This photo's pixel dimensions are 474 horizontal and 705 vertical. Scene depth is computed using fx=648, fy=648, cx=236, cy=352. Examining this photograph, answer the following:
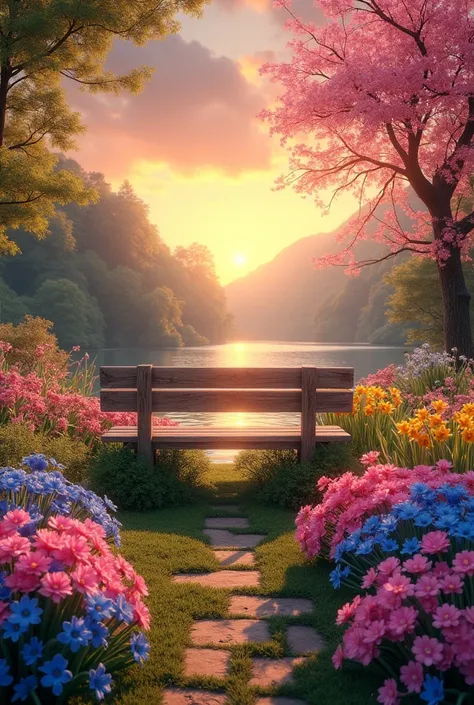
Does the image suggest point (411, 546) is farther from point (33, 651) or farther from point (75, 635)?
point (33, 651)

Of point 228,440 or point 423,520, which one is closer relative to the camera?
point 423,520

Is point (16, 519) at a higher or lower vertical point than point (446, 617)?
higher

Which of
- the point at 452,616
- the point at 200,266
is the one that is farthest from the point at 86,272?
the point at 452,616

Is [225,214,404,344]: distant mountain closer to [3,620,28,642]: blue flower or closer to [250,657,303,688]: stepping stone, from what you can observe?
[250,657,303,688]: stepping stone

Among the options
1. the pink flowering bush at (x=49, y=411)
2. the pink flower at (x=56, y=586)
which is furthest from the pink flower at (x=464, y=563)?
the pink flowering bush at (x=49, y=411)

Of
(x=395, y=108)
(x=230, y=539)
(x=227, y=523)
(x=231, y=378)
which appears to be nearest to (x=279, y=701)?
(x=230, y=539)

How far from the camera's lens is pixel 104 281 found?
6800cm

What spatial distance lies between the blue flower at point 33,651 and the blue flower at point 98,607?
196 mm

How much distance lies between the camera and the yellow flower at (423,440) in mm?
5262

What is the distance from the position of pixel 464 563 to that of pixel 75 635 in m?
1.50

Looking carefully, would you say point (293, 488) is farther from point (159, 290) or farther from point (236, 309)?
point (236, 309)

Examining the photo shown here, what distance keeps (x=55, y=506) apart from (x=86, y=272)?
66931 millimetres

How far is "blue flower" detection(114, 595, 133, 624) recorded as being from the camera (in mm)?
2398

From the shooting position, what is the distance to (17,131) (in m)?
A: 14.3
